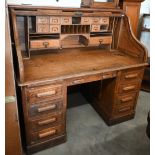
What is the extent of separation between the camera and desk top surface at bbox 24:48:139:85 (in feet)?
4.87

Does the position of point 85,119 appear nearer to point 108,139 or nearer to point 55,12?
point 108,139

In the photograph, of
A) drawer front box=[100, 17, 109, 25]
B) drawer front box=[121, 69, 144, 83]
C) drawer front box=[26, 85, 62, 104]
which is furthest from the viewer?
drawer front box=[100, 17, 109, 25]

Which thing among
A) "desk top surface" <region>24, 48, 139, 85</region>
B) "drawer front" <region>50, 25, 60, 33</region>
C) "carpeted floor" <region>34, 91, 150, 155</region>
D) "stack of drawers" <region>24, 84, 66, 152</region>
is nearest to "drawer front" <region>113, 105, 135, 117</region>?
"carpeted floor" <region>34, 91, 150, 155</region>

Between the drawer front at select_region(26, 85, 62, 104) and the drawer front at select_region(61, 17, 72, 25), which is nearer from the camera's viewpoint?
the drawer front at select_region(26, 85, 62, 104)

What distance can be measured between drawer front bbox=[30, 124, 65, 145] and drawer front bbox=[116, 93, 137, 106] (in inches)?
27.9

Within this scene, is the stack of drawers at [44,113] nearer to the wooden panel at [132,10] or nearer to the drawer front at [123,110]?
the drawer front at [123,110]

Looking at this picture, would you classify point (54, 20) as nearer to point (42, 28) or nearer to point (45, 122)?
point (42, 28)

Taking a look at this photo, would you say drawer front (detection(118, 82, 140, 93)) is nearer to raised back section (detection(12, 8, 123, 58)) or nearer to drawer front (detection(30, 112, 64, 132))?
raised back section (detection(12, 8, 123, 58))

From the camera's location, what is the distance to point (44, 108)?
1538 millimetres

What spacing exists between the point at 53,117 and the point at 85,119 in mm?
667

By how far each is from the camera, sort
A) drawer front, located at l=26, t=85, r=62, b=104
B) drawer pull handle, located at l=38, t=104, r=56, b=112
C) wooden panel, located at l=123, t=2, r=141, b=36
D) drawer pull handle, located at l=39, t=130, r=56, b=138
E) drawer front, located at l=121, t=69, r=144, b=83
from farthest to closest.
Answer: wooden panel, located at l=123, t=2, r=141, b=36
drawer front, located at l=121, t=69, r=144, b=83
drawer pull handle, located at l=39, t=130, r=56, b=138
drawer pull handle, located at l=38, t=104, r=56, b=112
drawer front, located at l=26, t=85, r=62, b=104

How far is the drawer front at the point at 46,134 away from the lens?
1618 mm
